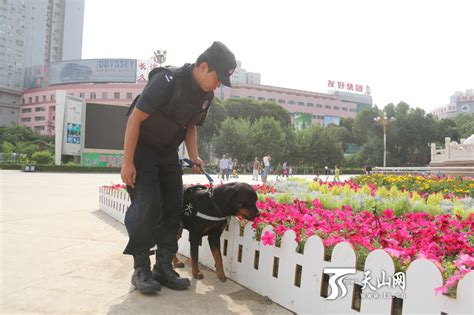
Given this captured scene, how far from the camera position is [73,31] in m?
107

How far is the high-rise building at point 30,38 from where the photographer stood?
282 ft

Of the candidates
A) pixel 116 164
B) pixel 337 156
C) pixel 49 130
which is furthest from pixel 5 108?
pixel 337 156

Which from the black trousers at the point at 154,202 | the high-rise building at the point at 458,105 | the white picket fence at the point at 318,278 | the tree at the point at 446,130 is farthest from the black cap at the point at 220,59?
the high-rise building at the point at 458,105

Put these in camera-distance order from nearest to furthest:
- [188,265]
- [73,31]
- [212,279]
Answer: [212,279], [188,265], [73,31]

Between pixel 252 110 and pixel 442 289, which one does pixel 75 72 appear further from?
pixel 442 289

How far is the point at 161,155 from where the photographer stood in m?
3.19

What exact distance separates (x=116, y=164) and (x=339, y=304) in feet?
120

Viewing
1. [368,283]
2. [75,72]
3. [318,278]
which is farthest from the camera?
[75,72]

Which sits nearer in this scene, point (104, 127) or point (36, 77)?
point (104, 127)

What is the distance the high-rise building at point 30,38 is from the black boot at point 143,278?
99.0 metres

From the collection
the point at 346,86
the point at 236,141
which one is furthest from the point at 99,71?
the point at 346,86

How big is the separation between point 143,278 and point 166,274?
0.24 meters

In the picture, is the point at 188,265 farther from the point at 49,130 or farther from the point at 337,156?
the point at 49,130

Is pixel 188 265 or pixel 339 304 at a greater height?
pixel 339 304
